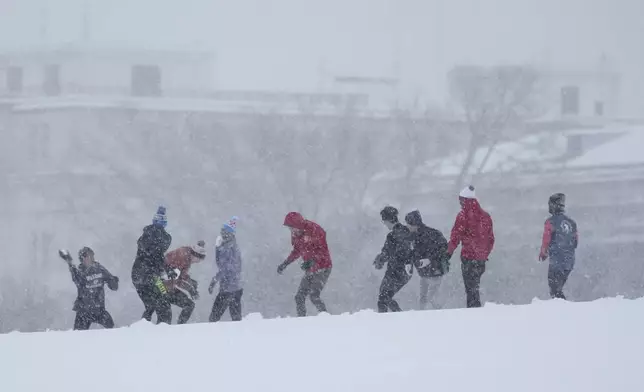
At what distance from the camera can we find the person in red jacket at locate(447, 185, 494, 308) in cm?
938

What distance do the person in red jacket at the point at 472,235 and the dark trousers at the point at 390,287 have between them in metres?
0.56

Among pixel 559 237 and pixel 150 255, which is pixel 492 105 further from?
pixel 150 255

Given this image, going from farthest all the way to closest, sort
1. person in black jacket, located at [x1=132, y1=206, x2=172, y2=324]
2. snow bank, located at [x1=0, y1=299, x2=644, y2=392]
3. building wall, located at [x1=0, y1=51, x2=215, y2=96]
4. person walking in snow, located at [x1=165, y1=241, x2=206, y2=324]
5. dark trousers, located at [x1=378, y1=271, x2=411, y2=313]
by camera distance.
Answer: building wall, located at [x1=0, y1=51, x2=215, y2=96], dark trousers, located at [x1=378, y1=271, x2=411, y2=313], person walking in snow, located at [x1=165, y1=241, x2=206, y2=324], person in black jacket, located at [x1=132, y1=206, x2=172, y2=324], snow bank, located at [x1=0, y1=299, x2=644, y2=392]

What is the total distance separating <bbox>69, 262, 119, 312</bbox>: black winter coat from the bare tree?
33440 mm

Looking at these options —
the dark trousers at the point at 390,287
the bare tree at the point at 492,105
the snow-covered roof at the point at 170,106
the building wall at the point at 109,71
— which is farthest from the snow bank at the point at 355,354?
the building wall at the point at 109,71

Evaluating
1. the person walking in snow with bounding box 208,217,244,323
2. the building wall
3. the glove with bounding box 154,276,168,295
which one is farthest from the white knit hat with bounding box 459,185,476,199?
the building wall

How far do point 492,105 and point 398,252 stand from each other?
39.4 m

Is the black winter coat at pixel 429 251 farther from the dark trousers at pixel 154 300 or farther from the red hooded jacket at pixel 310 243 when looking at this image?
the dark trousers at pixel 154 300

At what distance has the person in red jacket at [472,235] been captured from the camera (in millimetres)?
9383

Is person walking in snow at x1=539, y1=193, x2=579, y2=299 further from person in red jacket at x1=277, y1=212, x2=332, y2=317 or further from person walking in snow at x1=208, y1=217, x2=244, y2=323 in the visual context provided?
person walking in snow at x1=208, y1=217, x2=244, y2=323

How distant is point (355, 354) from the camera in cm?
731

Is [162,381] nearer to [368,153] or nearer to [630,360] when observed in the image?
[630,360]

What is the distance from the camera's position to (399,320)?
877 centimetres

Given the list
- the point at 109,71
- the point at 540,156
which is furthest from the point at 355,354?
the point at 109,71
